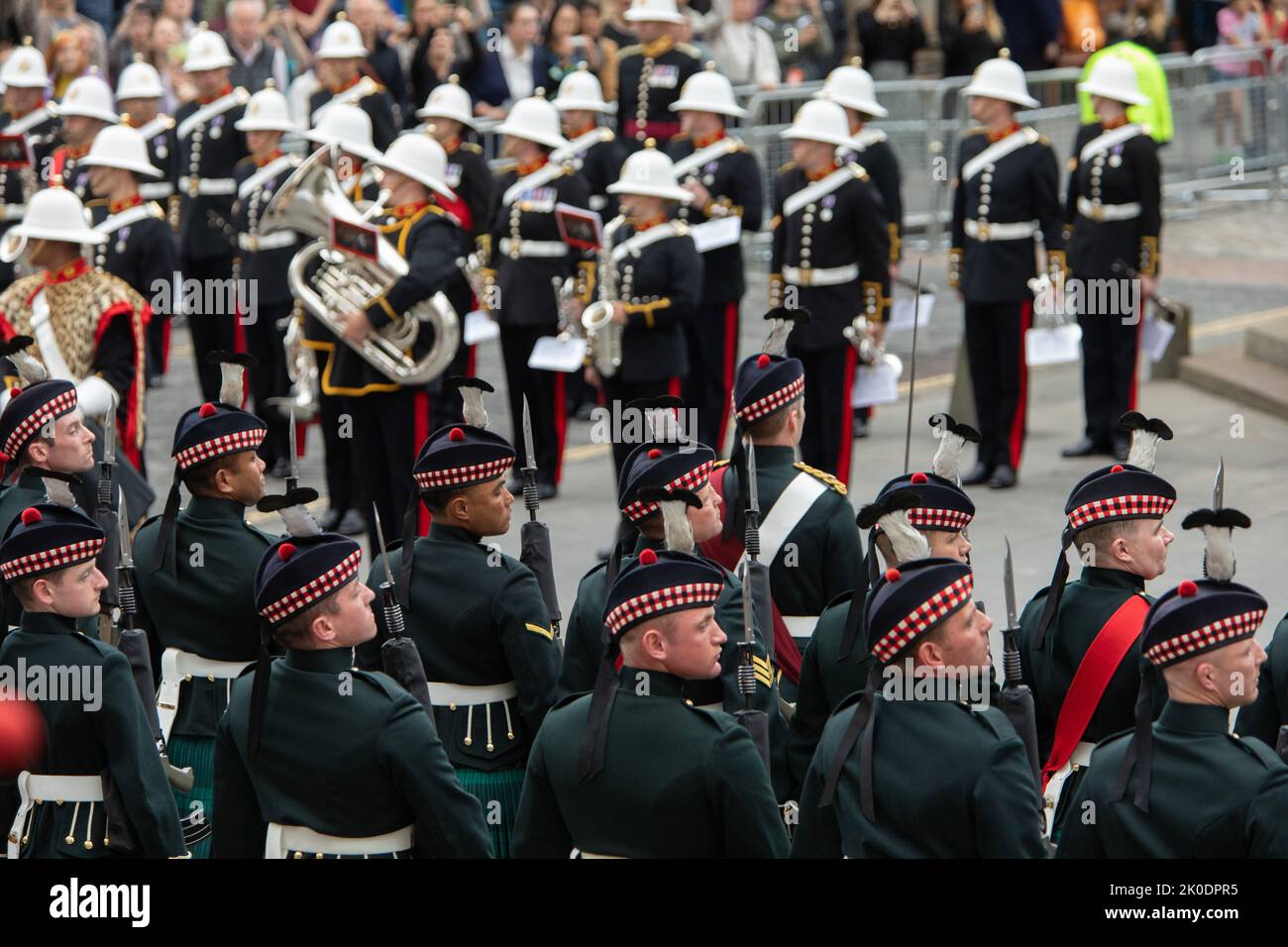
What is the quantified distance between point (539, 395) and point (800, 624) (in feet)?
18.6

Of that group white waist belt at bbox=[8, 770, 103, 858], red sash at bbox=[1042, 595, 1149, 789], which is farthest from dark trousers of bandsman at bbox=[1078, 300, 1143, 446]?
white waist belt at bbox=[8, 770, 103, 858]

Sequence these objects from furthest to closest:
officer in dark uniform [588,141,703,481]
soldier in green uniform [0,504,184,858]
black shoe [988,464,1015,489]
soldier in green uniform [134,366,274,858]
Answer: black shoe [988,464,1015,489], officer in dark uniform [588,141,703,481], soldier in green uniform [134,366,274,858], soldier in green uniform [0,504,184,858]

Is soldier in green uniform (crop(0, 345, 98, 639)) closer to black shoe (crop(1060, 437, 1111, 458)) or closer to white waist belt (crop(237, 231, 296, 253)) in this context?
white waist belt (crop(237, 231, 296, 253))

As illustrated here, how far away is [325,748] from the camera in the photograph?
17.1ft

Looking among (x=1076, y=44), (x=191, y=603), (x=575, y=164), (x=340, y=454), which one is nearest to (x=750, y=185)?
(x=575, y=164)

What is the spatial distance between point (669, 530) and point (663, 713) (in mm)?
777

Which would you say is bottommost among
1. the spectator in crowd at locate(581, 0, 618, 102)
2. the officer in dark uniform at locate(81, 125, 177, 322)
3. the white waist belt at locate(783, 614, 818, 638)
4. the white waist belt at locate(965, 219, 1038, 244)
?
the white waist belt at locate(783, 614, 818, 638)

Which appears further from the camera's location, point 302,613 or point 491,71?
point 491,71

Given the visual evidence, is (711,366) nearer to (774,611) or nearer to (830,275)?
(830,275)

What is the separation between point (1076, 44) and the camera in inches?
886

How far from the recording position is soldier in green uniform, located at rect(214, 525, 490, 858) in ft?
17.1

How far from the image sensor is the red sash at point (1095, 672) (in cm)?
607
